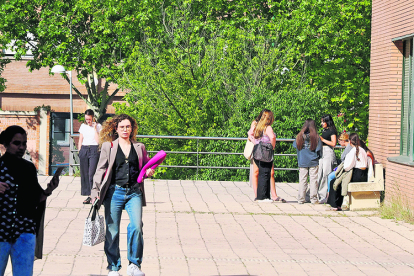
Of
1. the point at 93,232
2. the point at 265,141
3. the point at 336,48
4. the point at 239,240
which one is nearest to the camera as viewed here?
the point at 93,232

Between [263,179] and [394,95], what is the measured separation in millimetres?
2890

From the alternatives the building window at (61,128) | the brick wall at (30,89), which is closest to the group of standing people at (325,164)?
the building window at (61,128)

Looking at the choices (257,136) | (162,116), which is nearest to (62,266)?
(257,136)

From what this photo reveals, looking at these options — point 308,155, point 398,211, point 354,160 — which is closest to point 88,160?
point 308,155

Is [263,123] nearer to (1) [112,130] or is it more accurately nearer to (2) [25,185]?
(1) [112,130]

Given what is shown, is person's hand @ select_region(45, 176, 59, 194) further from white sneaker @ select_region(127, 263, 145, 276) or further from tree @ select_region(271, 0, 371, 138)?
tree @ select_region(271, 0, 371, 138)

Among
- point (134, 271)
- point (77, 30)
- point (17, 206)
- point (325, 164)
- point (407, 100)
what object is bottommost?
point (134, 271)

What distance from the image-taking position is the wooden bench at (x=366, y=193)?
11.0 metres

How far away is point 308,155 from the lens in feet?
38.7

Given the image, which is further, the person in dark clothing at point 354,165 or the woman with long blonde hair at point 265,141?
the woman with long blonde hair at point 265,141

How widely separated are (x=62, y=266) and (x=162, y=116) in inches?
510

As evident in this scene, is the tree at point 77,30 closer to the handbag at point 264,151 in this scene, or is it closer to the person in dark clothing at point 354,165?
the handbag at point 264,151

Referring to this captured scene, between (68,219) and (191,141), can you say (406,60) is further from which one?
(191,141)

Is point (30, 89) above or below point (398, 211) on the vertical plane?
above
